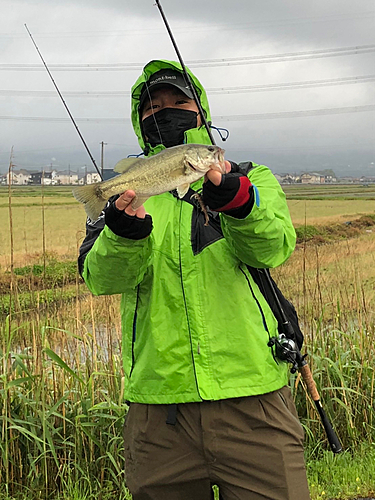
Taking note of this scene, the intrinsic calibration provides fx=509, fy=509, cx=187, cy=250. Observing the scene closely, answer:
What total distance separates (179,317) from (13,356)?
2.24 meters

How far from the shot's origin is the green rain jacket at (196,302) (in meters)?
2.23

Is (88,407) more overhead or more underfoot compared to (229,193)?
more underfoot

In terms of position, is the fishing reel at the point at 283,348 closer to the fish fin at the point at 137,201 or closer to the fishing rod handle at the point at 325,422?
the fishing rod handle at the point at 325,422


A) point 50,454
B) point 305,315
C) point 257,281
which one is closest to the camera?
point 257,281

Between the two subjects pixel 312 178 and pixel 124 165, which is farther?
pixel 312 178

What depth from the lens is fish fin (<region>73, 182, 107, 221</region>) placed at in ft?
7.95

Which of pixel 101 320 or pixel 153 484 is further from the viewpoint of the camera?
pixel 101 320

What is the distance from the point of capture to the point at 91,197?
2438mm

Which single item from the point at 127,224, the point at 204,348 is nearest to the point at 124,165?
the point at 127,224

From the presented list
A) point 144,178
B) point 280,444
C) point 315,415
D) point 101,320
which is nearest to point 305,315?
point 315,415

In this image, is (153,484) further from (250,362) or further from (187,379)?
(250,362)

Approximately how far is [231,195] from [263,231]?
8.8 inches

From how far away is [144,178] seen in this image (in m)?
2.24

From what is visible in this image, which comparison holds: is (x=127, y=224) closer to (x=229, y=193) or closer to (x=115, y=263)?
(x=115, y=263)
